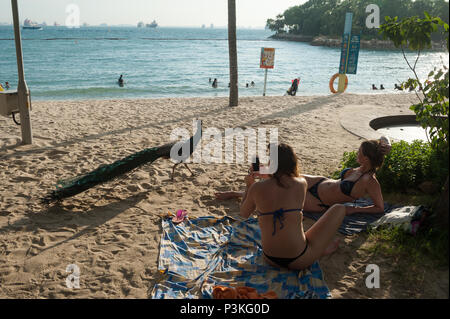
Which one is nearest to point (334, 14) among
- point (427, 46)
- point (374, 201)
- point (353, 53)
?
point (353, 53)

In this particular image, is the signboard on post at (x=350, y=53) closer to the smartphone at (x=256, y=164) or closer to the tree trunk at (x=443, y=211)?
the smartphone at (x=256, y=164)

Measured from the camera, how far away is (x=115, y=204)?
5.01m

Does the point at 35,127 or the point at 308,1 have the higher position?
the point at 308,1

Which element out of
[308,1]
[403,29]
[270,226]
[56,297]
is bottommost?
[56,297]

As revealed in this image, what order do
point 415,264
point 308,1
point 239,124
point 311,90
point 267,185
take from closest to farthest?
point 267,185
point 415,264
point 239,124
point 311,90
point 308,1

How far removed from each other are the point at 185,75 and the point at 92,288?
94.7 ft

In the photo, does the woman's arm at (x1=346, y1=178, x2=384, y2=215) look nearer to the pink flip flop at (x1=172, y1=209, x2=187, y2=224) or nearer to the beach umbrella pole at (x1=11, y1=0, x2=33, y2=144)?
the pink flip flop at (x1=172, y1=209, x2=187, y2=224)

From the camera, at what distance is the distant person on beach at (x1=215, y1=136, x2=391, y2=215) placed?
4.11 m

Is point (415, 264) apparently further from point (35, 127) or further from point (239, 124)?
point (35, 127)

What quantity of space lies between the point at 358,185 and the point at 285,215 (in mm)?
1504

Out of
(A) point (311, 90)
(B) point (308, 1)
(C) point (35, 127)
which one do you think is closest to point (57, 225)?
(C) point (35, 127)

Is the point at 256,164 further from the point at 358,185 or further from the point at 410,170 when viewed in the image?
the point at 410,170

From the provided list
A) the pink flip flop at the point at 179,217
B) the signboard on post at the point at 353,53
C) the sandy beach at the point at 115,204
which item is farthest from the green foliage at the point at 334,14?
the pink flip flop at the point at 179,217

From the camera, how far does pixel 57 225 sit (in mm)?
4379
